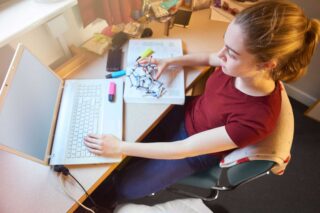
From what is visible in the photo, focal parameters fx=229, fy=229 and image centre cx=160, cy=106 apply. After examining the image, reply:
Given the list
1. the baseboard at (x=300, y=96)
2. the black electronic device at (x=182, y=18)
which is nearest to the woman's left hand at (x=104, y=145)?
the black electronic device at (x=182, y=18)

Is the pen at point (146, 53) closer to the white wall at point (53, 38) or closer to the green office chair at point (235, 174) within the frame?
the white wall at point (53, 38)

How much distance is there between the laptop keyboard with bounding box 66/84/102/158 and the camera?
2.63ft

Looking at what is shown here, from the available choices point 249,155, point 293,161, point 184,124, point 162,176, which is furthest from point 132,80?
point 293,161

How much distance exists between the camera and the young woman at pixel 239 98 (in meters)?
0.64

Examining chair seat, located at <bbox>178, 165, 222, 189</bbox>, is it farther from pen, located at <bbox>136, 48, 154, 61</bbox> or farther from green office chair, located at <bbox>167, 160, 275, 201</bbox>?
pen, located at <bbox>136, 48, 154, 61</bbox>

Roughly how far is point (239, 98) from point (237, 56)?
0.16 m

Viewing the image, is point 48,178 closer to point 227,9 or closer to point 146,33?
point 146,33

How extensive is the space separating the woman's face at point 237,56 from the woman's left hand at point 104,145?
1.51 ft

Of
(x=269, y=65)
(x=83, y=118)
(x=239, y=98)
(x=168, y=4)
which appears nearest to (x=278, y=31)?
(x=269, y=65)

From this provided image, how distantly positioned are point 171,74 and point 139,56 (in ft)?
0.61

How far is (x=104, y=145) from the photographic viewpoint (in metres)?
0.79

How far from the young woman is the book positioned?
0.23 ft

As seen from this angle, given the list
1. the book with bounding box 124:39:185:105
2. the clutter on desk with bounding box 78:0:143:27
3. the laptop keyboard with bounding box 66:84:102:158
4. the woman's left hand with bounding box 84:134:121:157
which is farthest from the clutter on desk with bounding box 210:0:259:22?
the woman's left hand with bounding box 84:134:121:157

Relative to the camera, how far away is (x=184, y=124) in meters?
1.06
